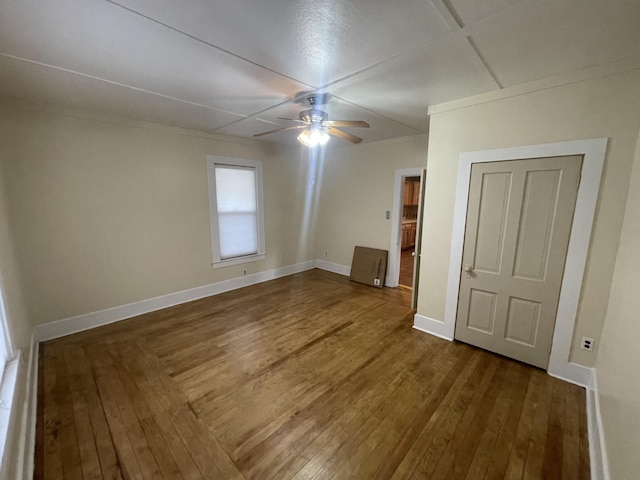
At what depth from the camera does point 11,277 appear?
215cm

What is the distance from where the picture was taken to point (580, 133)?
1971 mm

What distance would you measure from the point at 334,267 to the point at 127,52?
444 cm

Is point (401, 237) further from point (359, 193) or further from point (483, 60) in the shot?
point (483, 60)

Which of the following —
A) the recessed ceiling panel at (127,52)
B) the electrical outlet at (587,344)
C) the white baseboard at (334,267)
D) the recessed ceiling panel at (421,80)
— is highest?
the recessed ceiling panel at (421,80)

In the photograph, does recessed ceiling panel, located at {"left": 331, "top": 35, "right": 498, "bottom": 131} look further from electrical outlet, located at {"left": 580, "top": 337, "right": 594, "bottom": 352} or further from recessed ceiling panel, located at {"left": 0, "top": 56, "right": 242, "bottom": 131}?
electrical outlet, located at {"left": 580, "top": 337, "right": 594, "bottom": 352}

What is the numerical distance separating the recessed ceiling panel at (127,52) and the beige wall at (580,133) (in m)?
1.61

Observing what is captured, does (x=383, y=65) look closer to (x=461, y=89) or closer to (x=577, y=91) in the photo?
(x=461, y=89)

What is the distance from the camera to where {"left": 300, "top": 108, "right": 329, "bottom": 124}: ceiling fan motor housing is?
243 centimetres

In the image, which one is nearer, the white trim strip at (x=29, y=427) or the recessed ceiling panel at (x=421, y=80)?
the white trim strip at (x=29, y=427)

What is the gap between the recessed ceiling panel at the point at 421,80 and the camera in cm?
168

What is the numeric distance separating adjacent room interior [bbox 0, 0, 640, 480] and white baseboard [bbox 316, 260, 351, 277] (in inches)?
59.1

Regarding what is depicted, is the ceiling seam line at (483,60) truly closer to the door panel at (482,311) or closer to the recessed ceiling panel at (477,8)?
the recessed ceiling panel at (477,8)

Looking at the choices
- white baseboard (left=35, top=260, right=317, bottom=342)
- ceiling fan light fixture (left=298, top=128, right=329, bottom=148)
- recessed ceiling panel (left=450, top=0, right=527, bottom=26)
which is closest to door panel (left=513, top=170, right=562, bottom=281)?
recessed ceiling panel (left=450, top=0, right=527, bottom=26)

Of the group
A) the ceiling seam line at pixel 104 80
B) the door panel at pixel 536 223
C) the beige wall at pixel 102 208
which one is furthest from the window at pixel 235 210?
the door panel at pixel 536 223
